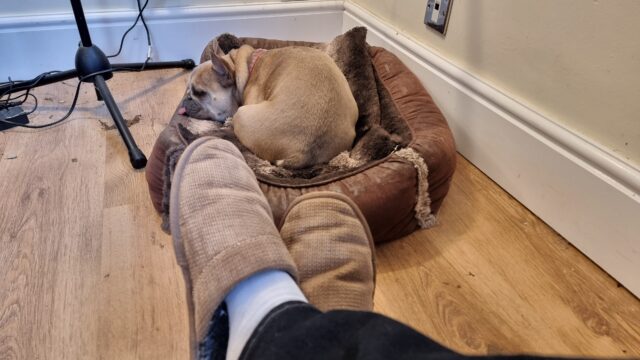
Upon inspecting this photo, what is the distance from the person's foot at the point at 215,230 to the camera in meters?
0.67

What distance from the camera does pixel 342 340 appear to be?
50 centimetres

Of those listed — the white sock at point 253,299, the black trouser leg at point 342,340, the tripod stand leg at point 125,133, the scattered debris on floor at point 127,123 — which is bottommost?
the scattered debris on floor at point 127,123

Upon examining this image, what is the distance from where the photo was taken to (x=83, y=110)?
5.61 feet

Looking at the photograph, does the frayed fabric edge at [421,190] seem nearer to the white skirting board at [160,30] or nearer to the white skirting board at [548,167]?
the white skirting board at [548,167]

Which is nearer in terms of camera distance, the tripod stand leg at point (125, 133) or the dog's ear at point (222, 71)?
the tripod stand leg at point (125, 133)

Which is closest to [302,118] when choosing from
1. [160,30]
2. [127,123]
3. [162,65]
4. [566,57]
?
[566,57]

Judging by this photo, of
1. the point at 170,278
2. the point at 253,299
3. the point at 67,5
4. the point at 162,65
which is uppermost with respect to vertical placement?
the point at 67,5

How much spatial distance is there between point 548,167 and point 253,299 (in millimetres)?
892

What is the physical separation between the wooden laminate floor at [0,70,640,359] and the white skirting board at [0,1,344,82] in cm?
79

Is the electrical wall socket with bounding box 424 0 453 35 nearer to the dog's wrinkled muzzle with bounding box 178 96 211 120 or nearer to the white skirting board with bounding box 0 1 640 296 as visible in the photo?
the white skirting board with bounding box 0 1 640 296

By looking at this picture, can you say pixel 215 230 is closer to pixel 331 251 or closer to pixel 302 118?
pixel 331 251

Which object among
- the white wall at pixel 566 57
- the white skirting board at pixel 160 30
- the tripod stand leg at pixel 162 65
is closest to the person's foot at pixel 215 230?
the white wall at pixel 566 57

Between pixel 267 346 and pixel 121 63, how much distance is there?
1.91m

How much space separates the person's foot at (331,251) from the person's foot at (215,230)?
7 centimetres
